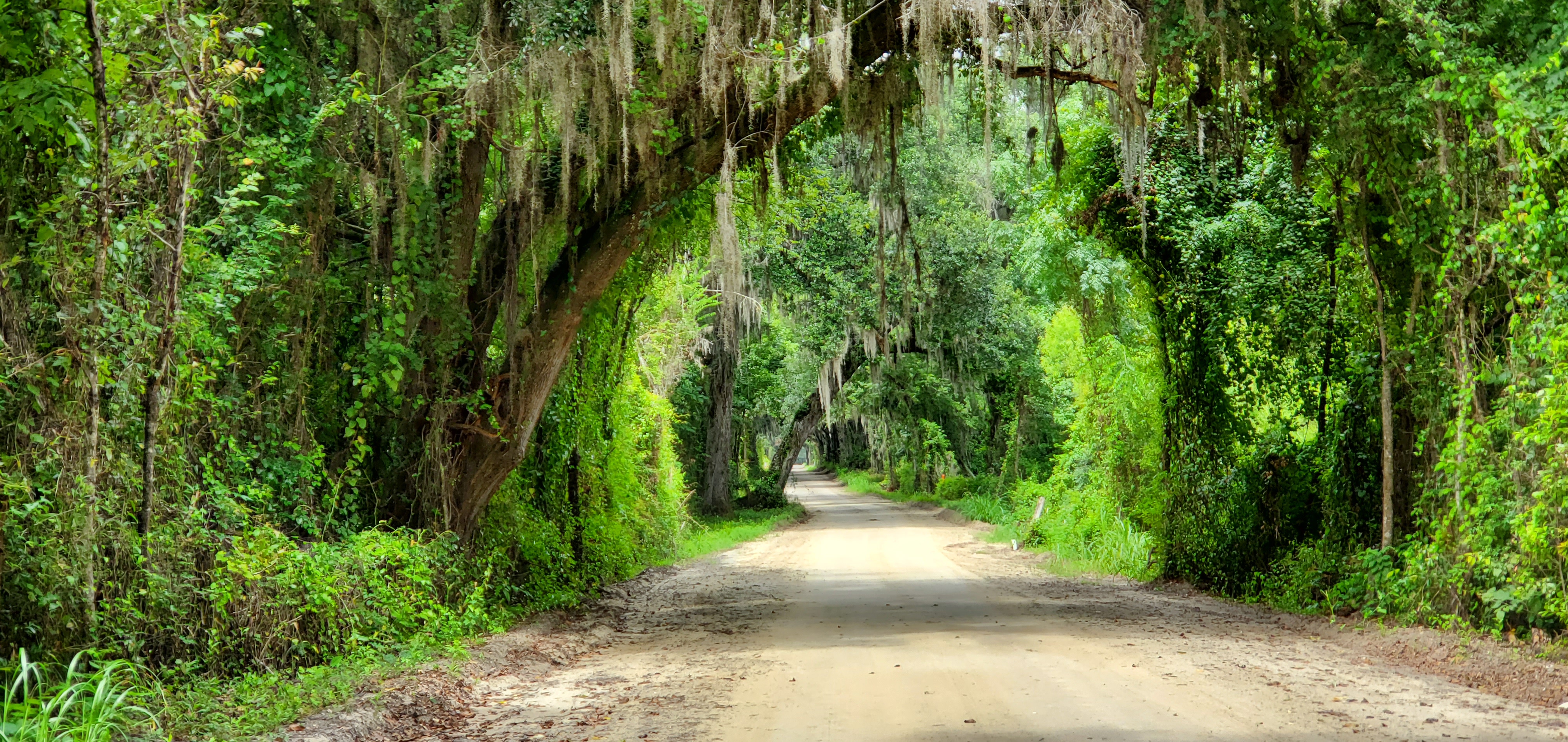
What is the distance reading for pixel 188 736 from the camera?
5.31m

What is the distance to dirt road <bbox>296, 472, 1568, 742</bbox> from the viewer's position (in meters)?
5.95

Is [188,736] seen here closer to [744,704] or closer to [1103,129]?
[744,704]

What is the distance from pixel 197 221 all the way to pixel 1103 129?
10076 millimetres

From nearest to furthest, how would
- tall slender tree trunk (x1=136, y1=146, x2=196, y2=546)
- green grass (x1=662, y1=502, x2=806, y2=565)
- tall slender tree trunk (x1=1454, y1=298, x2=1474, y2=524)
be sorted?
tall slender tree trunk (x1=136, y1=146, x2=196, y2=546), tall slender tree trunk (x1=1454, y1=298, x2=1474, y2=524), green grass (x1=662, y1=502, x2=806, y2=565)

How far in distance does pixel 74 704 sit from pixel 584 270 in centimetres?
620

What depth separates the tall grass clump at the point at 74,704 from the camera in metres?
4.68

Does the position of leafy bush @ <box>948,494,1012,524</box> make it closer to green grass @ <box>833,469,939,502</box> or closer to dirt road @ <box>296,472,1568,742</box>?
green grass @ <box>833,469,939,502</box>

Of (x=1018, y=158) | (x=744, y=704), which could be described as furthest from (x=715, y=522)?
(x=744, y=704)

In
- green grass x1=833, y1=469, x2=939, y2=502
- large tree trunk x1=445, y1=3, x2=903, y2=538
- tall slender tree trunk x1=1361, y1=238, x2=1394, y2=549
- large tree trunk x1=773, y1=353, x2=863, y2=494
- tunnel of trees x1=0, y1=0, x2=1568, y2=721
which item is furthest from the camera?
green grass x1=833, y1=469, x2=939, y2=502

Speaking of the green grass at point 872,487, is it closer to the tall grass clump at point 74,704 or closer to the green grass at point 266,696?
the green grass at point 266,696

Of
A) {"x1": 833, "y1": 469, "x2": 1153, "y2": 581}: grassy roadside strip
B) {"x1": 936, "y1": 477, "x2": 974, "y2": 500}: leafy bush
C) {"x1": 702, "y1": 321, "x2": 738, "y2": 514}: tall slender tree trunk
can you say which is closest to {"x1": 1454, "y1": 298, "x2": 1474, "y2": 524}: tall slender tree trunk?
{"x1": 833, "y1": 469, "x2": 1153, "y2": 581}: grassy roadside strip

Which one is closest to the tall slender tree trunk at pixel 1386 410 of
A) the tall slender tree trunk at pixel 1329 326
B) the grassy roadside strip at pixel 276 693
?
the tall slender tree trunk at pixel 1329 326

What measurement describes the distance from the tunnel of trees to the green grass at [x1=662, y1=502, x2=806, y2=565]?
5.84 metres

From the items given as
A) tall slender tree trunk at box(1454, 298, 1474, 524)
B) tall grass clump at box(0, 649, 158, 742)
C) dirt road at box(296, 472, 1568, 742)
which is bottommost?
dirt road at box(296, 472, 1568, 742)
